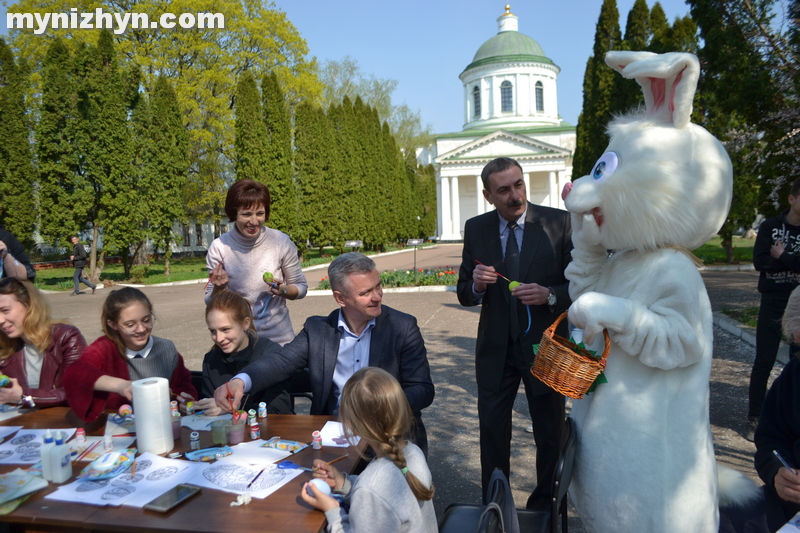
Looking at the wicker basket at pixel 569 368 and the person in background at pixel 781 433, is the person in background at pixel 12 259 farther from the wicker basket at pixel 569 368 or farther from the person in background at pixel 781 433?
the person in background at pixel 781 433

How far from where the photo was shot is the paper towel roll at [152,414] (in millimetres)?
2373

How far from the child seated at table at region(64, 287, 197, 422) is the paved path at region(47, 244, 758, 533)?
2007mm

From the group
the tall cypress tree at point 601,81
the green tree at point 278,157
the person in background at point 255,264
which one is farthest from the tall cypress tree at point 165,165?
the person in background at point 255,264

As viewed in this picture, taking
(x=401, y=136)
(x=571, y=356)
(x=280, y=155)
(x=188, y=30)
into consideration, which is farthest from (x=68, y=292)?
(x=401, y=136)

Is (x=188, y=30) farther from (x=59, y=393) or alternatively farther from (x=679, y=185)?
(x=679, y=185)

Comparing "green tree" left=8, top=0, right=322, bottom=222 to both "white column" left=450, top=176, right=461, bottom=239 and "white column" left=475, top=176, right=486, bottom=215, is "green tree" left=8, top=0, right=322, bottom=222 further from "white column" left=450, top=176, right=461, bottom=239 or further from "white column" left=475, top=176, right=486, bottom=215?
"white column" left=475, top=176, right=486, bottom=215

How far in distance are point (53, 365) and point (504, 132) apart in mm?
49188

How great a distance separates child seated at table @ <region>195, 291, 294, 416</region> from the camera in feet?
11.1

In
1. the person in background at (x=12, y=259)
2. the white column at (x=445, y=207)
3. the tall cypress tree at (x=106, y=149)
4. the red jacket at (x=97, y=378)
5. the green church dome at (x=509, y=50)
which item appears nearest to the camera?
the red jacket at (x=97, y=378)

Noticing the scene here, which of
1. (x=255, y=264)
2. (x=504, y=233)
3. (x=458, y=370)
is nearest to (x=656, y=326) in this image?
(x=504, y=233)

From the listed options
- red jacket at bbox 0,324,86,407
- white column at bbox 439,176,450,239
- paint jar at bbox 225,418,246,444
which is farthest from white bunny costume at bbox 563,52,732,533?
white column at bbox 439,176,450,239

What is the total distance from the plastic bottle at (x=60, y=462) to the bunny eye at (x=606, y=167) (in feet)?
8.07

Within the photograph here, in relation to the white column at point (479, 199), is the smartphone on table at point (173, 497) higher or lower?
lower

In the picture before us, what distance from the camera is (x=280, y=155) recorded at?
2294 centimetres
